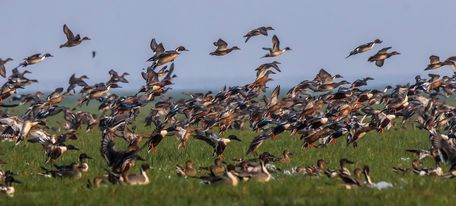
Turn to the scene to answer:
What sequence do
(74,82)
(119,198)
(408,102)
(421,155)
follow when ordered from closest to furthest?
(119,198) < (421,155) < (408,102) < (74,82)

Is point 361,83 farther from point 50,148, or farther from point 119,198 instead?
point 119,198

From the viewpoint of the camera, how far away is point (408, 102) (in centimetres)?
3800

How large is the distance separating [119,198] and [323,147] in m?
15.6

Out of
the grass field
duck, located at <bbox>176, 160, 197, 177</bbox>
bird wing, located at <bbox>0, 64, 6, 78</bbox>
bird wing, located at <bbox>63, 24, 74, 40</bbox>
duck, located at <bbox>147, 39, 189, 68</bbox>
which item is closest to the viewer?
the grass field

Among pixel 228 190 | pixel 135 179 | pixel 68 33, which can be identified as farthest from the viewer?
pixel 68 33

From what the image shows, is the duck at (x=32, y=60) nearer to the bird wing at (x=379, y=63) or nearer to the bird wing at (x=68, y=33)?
the bird wing at (x=68, y=33)

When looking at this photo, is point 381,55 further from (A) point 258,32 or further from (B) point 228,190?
(B) point 228,190

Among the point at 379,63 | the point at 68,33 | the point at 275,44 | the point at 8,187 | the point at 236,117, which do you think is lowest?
the point at 236,117

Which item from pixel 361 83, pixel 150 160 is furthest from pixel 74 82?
pixel 150 160

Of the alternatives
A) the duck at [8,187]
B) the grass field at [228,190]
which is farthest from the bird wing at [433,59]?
the duck at [8,187]

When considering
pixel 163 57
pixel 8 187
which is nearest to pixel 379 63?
pixel 163 57

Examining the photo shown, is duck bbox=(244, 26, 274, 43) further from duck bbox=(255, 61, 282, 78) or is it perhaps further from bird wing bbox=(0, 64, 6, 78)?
bird wing bbox=(0, 64, 6, 78)

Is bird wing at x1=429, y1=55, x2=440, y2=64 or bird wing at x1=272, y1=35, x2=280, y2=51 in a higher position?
bird wing at x1=272, y1=35, x2=280, y2=51

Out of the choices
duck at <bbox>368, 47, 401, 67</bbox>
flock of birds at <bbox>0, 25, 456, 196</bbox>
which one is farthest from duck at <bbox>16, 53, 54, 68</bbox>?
duck at <bbox>368, 47, 401, 67</bbox>
